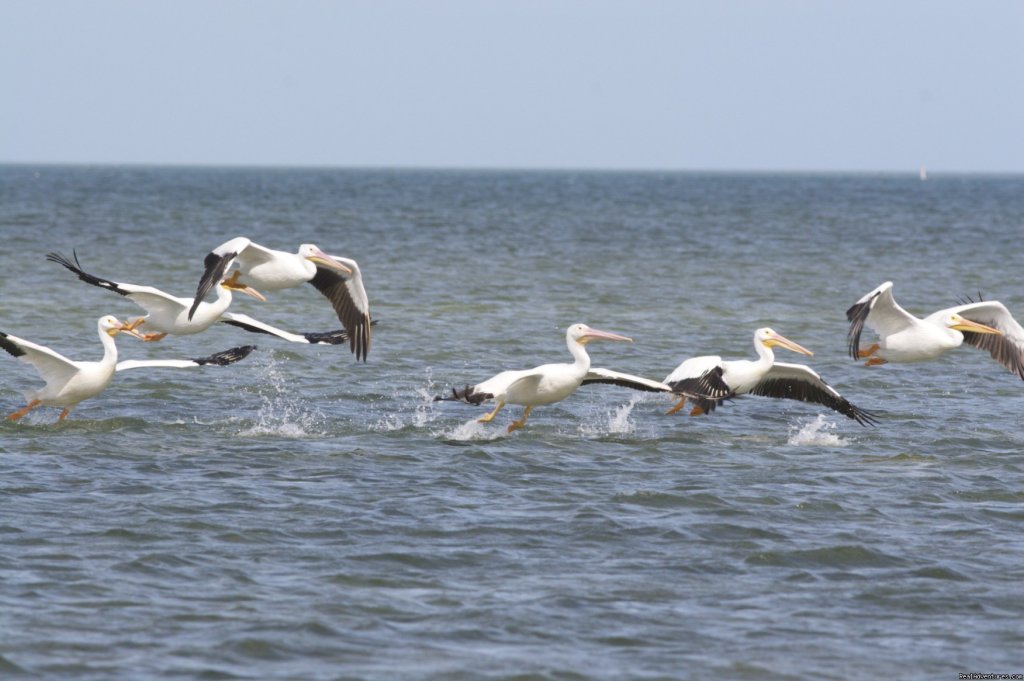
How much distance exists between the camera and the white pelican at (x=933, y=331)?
1341 centimetres

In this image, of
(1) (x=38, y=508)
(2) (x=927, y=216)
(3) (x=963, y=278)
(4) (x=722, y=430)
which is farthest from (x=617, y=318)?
(2) (x=927, y=216)

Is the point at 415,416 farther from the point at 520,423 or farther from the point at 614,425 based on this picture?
the point at 614,425

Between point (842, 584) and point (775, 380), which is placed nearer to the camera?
point (842, 584)

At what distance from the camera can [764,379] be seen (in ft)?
43.2

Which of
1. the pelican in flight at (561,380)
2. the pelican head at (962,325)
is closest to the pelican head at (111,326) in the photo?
the pelican in flight at (561,380)

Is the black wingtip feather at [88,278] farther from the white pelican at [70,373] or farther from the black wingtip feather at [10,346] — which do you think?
the black wingtip feather at [10,346]

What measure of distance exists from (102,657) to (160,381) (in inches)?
334

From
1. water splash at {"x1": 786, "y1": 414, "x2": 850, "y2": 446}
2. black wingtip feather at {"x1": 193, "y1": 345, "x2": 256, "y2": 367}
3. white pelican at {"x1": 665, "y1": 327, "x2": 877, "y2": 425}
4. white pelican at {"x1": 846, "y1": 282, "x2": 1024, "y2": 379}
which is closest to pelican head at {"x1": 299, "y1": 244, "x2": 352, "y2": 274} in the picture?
black wingtip feather at {"x1": 193, "y1": 345, "x2": 256, "y2": 367}

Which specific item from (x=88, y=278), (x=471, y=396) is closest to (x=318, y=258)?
(x=88, y=278)

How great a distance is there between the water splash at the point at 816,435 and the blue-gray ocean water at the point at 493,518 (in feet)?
0.16

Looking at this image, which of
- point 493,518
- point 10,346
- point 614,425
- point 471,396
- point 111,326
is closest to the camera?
point 493,518

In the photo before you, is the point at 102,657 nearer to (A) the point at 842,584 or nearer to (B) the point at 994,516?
(A) the point at 842,584

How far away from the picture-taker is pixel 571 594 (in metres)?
8.09

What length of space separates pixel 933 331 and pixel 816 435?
1.48m
